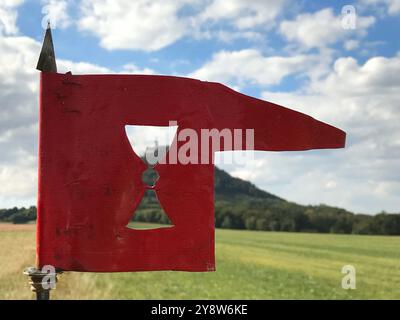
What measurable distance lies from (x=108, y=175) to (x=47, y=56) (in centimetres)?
70

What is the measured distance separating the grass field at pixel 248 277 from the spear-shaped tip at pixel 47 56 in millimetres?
7223

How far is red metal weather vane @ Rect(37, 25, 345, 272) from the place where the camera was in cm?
265

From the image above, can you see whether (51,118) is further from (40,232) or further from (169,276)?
(169,276)

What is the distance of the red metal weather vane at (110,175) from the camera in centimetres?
265

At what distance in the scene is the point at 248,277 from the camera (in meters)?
23.7

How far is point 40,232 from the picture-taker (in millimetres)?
2676

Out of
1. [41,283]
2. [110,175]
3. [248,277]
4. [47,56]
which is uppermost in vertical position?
[47,56]

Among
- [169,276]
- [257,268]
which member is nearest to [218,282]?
[169,276]

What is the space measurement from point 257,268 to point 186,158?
987 inches

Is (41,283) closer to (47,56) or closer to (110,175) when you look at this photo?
(110,175)

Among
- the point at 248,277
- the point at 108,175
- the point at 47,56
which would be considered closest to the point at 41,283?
the point at 108,175

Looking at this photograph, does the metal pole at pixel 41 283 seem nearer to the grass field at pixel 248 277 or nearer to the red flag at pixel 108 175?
the red flag at pixel 108 175

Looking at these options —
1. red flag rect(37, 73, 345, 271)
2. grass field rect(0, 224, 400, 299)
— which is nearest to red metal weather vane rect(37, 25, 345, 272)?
red flag rect(37, 73, 345, 271)

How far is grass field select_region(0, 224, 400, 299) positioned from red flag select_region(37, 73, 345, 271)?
23.4 ft
